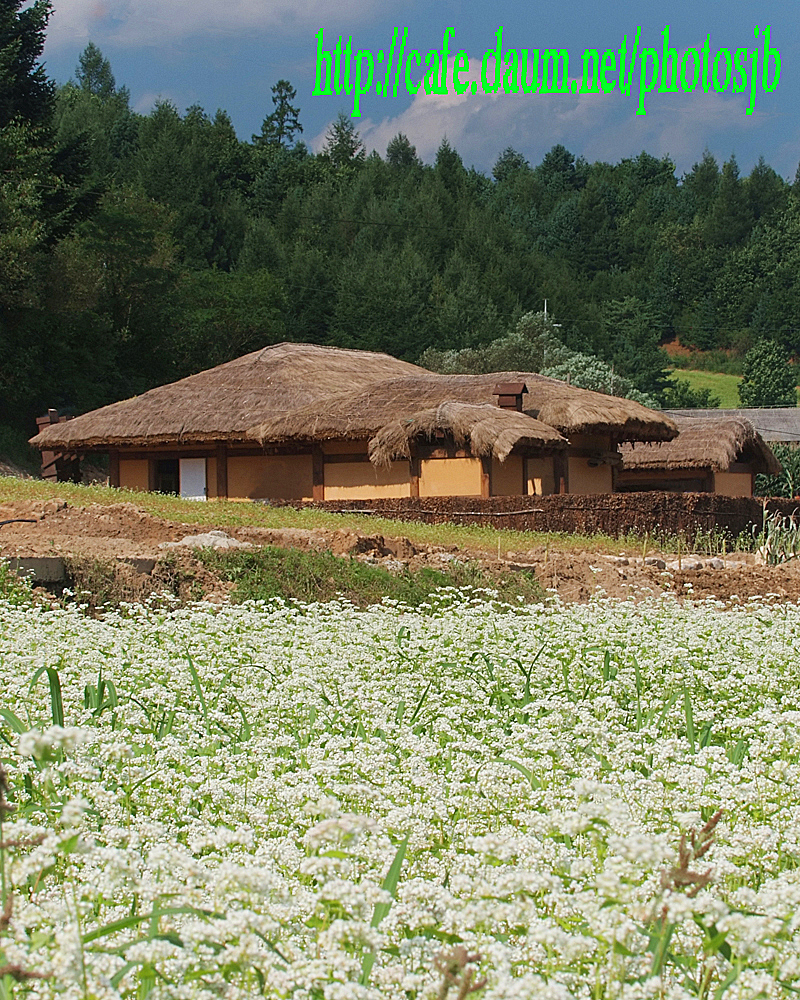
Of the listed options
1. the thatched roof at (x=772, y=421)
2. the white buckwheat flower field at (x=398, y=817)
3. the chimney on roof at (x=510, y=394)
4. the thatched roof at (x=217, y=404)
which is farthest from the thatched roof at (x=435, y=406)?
the thatched roof at (x=772, y=421)

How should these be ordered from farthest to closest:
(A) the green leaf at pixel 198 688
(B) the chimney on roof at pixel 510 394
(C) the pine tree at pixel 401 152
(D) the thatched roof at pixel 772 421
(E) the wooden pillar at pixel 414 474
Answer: (C) the pine tree at pixel 401 152
(D) the thatched roof at pixel 772 421
(B) the chimney on roof at pixel 510 394
(E) the wooden pillar at pixel 414 474
(A) the green leaf at pixel 198 688

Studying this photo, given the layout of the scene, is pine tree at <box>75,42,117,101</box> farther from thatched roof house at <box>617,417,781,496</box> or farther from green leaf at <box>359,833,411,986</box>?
green leaf at <box>359,833,411,986</box>

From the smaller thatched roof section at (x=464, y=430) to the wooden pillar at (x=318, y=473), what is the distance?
2.27 m

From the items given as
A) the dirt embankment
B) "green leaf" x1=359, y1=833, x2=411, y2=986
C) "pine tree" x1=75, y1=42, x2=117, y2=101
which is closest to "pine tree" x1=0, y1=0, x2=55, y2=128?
the dirt embankment

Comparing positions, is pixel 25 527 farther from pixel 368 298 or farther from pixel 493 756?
pixel 368 298

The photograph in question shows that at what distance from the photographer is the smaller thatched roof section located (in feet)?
72.7

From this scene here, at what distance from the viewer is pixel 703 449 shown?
32281 millimetres

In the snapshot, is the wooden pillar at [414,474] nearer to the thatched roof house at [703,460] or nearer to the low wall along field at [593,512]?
the low wall along field at [593,512]

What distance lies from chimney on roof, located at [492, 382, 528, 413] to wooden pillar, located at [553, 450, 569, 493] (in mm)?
1542

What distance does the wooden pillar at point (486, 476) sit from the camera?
2294 cm

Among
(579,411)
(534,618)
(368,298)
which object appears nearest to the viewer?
(534,618)

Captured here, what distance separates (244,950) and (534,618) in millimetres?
6544

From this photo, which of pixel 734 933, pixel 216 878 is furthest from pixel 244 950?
pixel 734 933

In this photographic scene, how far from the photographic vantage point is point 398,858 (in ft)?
7.95
